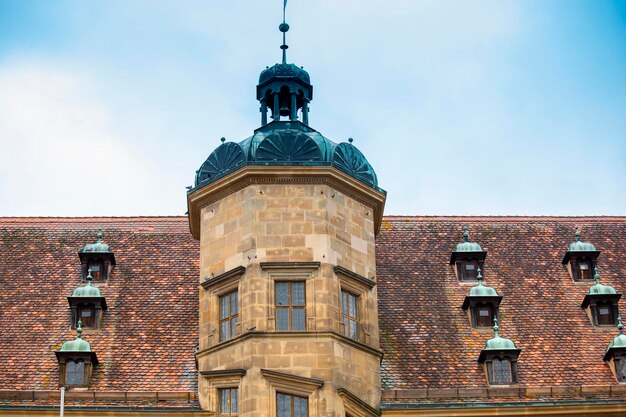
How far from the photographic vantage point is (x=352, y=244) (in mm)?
33031

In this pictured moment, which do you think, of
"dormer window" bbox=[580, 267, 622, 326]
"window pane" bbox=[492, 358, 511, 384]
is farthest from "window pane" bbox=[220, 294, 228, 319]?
"dormer window" bbox=[580, 267, 622, 326]

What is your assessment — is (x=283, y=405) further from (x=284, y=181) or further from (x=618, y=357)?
(x=618, y=357)

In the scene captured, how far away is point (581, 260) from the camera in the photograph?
123ft

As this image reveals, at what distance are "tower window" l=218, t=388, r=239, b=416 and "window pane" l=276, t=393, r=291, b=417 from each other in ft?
2.91

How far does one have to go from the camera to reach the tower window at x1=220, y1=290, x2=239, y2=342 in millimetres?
32031

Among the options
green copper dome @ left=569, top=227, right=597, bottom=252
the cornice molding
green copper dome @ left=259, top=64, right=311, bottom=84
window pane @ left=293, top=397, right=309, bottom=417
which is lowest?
window pane @ left=293, top=397, right=309, bottom=417

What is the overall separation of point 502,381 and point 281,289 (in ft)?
17.2

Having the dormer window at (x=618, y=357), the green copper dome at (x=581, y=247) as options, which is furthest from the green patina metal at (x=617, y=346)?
the green copper dome at (x=581, y=247)

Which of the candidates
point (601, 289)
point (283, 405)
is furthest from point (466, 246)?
point (283, 405)

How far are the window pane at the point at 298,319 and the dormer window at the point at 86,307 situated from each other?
544cm

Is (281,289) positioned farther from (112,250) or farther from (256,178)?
(112,250)

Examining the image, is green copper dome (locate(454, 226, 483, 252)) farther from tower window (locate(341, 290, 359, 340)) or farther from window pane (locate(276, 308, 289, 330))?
window pane (locate(276, 308, 289, 330))

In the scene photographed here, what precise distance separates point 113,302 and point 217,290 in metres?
4.00

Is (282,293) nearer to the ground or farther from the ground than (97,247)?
nearer to the ground
